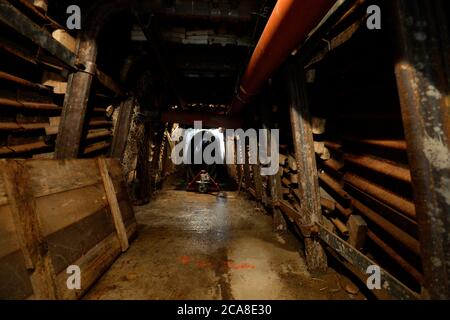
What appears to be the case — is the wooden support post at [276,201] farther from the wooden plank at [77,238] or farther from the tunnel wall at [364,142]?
the wooden plank at [77,238]

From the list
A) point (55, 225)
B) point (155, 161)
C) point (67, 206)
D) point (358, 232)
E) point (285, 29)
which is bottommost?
point (358, 232)

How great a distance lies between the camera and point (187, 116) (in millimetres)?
7422

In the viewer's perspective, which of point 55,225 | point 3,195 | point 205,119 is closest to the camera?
point 3,195

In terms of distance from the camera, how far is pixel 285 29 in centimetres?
220

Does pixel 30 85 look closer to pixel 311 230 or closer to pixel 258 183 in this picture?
pixel 311 230

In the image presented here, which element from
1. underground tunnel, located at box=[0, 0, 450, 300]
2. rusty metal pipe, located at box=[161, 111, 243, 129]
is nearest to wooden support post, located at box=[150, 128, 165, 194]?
rusty metal pipe, located at box=[161, 111, 243, 129]

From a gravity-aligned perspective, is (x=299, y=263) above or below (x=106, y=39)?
A: below

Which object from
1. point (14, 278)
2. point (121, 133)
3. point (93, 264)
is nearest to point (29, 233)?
point (14, 278)

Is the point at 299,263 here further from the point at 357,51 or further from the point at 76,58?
the point at 76,58

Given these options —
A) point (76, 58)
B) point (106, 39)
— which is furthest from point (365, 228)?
point (106, 39)

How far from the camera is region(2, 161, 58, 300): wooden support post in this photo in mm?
2017

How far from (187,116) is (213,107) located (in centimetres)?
357

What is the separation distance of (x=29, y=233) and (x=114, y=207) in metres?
1.57

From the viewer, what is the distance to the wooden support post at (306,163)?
3.21 meters
